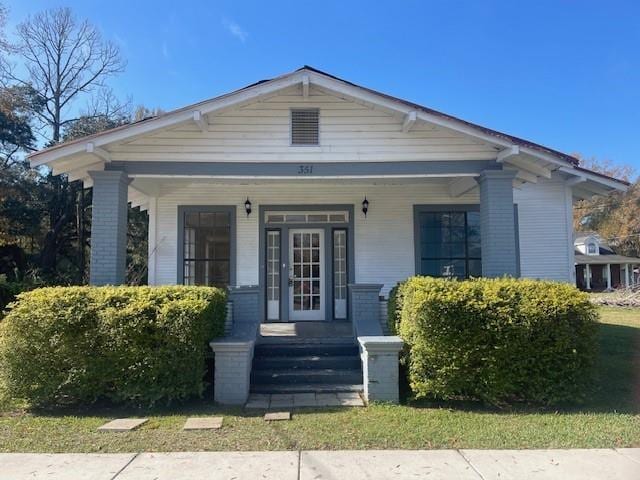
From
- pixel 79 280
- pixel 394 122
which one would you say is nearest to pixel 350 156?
pixel 394 122

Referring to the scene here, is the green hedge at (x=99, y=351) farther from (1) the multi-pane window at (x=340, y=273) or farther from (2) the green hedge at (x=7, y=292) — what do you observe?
(2) the green hedge at (x=7, y=292)

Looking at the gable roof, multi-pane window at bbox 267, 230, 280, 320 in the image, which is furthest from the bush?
multi-pane window at bbox 267, 230, 280, 320

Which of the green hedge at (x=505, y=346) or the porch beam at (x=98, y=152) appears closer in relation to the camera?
the green hedge at (x=505, y=346)

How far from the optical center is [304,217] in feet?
36.0

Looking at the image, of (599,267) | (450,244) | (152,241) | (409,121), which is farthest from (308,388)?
(599,267)

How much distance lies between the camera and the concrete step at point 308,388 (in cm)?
696

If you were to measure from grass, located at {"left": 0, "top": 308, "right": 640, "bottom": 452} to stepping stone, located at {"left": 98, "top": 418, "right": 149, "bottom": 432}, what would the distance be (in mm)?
110

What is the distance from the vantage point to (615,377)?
23.8 feet

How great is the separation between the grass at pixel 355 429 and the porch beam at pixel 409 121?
14.3ft

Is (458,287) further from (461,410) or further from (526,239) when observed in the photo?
(526,239)

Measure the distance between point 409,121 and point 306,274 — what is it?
444 cm

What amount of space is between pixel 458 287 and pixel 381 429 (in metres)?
2.13

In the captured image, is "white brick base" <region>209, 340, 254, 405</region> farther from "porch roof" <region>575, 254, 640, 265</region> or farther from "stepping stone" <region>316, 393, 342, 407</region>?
"porch roof" <region>575, 254, 640, 265</region>

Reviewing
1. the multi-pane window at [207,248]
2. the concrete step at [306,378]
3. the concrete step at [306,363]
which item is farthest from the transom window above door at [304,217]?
the concrete step at [306,378]
